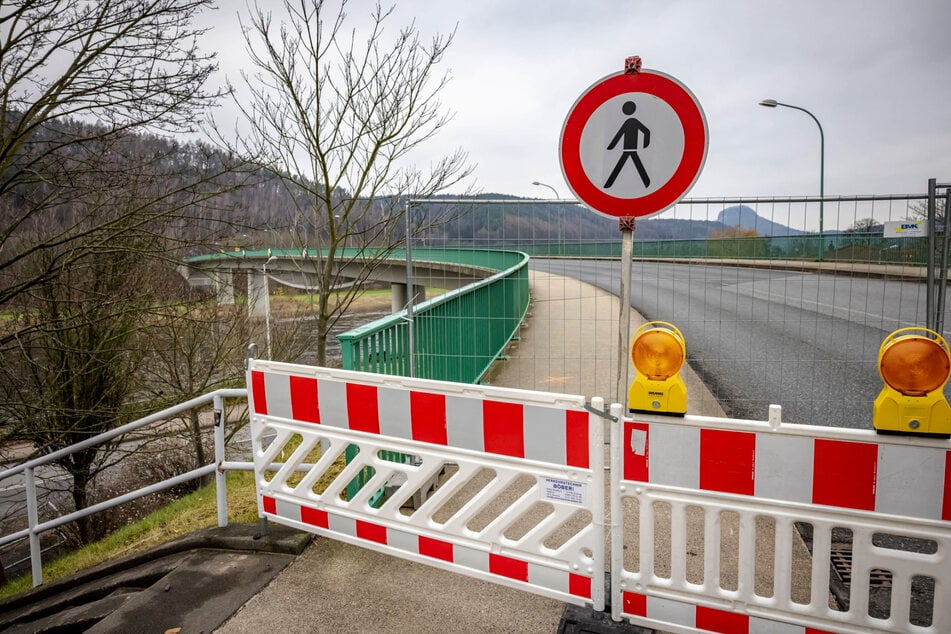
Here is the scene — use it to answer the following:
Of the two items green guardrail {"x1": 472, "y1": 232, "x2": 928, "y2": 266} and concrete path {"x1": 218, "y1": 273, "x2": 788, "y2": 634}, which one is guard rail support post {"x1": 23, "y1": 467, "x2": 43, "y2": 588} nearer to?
concrete path {"x1": 218, "y1": 273, "x2": 788, "y2": 634}

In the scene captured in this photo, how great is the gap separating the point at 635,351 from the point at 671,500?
25.3 inches

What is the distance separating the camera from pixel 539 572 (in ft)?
8.95

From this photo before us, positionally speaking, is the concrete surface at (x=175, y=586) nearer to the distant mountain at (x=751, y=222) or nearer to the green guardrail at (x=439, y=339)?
the green guardrail at (x=439, y=339)

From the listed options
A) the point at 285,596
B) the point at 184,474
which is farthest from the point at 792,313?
the point at 184,474

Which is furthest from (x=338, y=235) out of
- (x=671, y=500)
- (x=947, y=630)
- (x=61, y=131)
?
(x=947, y=630)

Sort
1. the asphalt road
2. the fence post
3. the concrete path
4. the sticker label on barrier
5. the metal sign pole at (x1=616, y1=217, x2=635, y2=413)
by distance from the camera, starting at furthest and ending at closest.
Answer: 1. the asphalt road
2. the fence post
3. the concrete path
4. the metal sign pole at (x1=616, y1=217, x2=635, y2=413)
5. the sticker label on barrier

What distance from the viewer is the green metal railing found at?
3.72m

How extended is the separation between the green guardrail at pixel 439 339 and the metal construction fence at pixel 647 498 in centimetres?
40

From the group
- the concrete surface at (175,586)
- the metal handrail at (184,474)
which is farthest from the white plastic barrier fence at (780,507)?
the metal handrail at (184,474)

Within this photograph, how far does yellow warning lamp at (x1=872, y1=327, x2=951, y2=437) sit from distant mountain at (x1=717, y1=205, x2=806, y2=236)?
2.41 meters

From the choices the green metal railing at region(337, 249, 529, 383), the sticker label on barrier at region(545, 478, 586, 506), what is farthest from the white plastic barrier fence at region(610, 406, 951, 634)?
the green metal railing at region(337, 249, 529, 383)

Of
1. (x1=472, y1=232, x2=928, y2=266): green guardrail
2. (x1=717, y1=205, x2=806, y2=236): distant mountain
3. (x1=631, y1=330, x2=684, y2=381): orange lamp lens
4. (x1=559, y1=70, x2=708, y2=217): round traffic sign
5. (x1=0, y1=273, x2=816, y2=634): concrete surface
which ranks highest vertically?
(x1=559, y1=70, x2=708, y2=217): round traffic sign

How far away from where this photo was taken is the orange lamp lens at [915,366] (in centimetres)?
202

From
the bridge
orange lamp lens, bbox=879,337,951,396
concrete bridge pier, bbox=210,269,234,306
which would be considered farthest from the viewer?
concrete bridge pier, bbox=210,269,234,306
